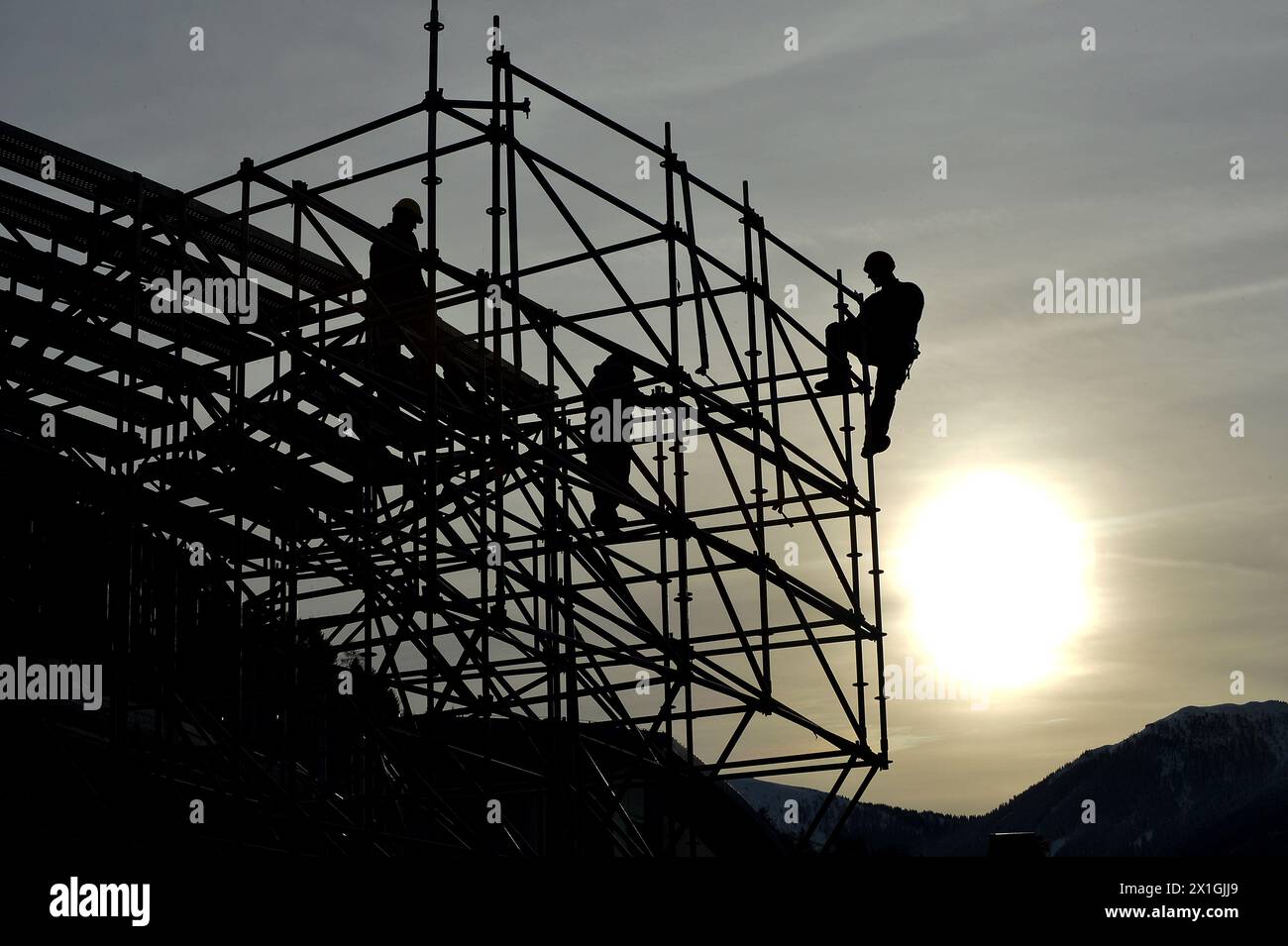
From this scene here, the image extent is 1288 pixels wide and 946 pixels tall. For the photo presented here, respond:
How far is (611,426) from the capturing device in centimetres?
1512

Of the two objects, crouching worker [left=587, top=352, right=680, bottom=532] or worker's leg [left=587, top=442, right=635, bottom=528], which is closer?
crouching worker [left=587, top=352, right=680, bottom=532]

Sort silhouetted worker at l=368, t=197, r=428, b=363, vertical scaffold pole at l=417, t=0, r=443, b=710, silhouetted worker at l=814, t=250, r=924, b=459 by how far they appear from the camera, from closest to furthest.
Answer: vertical scaffold pole at l=417, t=0, r=443, b=710, silhouetted worker at l=368, t=197, r=428, b=363, silhouetted worker at l=814, t=250, r=924, b=459

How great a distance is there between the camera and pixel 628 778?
51.0 ft

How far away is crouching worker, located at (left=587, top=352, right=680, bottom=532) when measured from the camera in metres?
14.5

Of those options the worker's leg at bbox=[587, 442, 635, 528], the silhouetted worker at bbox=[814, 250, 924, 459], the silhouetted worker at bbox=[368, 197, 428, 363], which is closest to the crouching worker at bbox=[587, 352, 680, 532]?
the worker's leg at bbox=[587, 442, 635, 528]

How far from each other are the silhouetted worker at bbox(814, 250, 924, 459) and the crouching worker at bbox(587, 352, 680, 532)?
236cm

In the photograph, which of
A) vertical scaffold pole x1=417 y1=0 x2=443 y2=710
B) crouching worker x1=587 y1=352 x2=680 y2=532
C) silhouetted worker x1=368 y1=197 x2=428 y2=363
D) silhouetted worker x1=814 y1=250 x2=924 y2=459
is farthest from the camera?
silhouetted worker x1=814 y1=250 x2=924 y2=459

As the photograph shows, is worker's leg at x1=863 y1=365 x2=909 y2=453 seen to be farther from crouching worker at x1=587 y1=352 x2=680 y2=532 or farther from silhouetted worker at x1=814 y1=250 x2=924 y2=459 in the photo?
crouching worker at x1=587 y1=352 x2=680 y2=532

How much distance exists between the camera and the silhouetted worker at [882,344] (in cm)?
1662

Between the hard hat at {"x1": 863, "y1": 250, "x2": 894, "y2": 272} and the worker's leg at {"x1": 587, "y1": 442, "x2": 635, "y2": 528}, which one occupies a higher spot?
the hard hat at {"x1": 863, "y1": 250, "x2": 894, "y2": 272}

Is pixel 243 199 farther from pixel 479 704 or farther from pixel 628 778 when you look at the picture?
pixel 628 778

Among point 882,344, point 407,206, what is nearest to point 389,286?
point 407,206

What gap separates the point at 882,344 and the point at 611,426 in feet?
10.9
